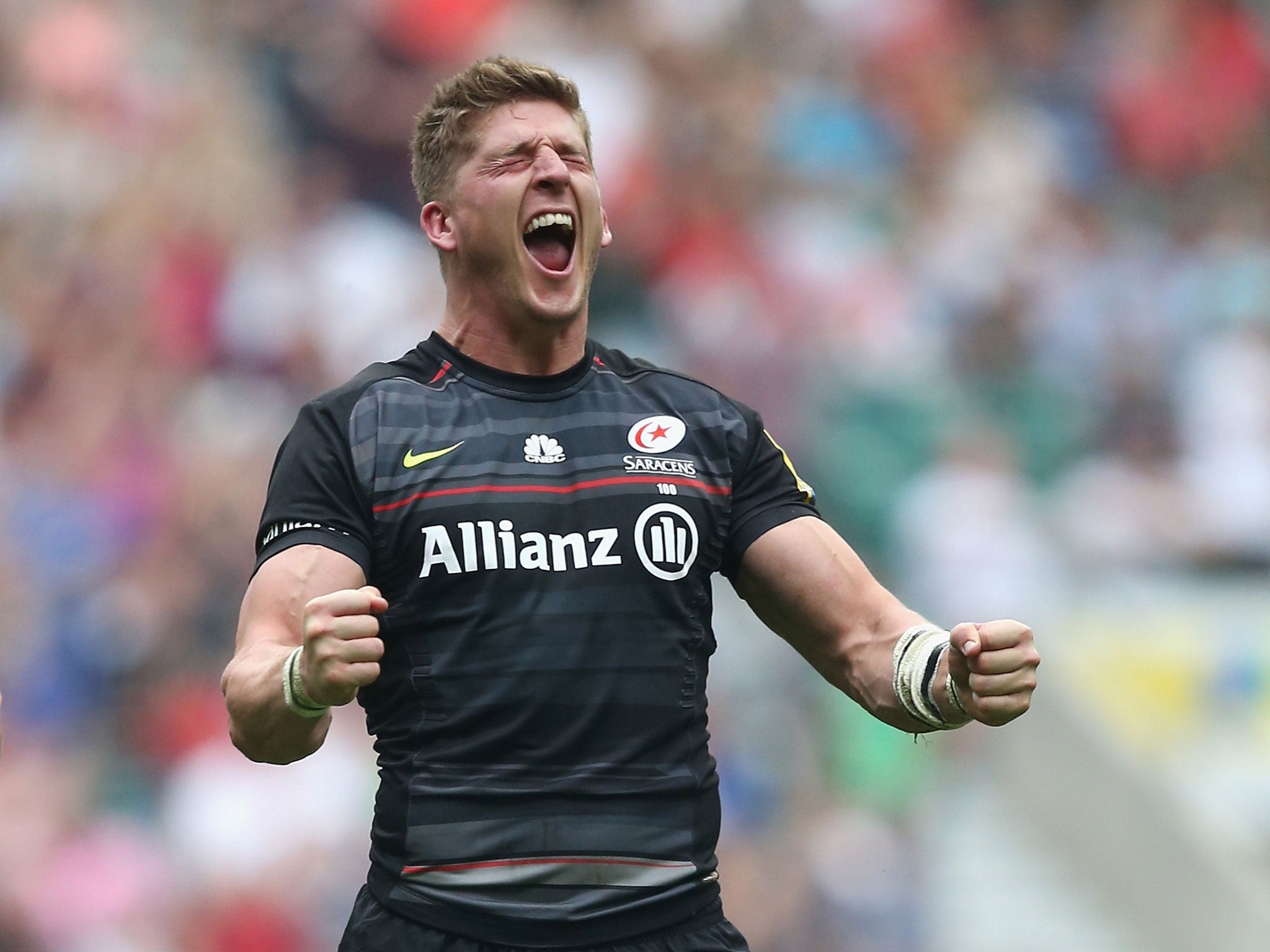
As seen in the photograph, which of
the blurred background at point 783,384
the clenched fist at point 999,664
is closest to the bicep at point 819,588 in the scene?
the clenched fist at point 999,664

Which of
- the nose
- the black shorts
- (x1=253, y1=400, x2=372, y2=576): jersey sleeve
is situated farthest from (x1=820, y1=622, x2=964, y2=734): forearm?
the nose

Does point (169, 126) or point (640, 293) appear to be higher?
point (169, 126)

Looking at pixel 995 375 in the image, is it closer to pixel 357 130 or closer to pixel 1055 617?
pixel 1055 617

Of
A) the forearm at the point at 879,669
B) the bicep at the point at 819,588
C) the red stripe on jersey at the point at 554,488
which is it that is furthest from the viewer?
the bicep at the point at 819,588

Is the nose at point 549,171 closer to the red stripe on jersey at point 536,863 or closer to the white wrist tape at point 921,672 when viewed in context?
the white wrist tape at point 921,672

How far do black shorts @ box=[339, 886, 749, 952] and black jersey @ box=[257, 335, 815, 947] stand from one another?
0.02m

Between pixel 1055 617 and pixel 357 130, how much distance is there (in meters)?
4.79

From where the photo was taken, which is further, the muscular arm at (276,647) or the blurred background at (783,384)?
the blurred background at (783,384)

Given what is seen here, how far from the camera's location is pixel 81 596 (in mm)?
8852

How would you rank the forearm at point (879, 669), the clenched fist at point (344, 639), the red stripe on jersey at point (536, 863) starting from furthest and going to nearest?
the forearm at point (879, 669) → the red stripe on jersey at point (536, 863) → the clenched fist at point (344, 639)

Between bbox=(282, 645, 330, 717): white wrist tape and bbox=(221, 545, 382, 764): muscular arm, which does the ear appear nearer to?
bbox=(221, 545, 382, 764): muscular arm

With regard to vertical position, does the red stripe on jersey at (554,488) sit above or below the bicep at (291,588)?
above

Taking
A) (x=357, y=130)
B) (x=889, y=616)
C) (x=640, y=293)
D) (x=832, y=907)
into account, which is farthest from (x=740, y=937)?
(x=357, y=130)

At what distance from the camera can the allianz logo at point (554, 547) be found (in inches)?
147
